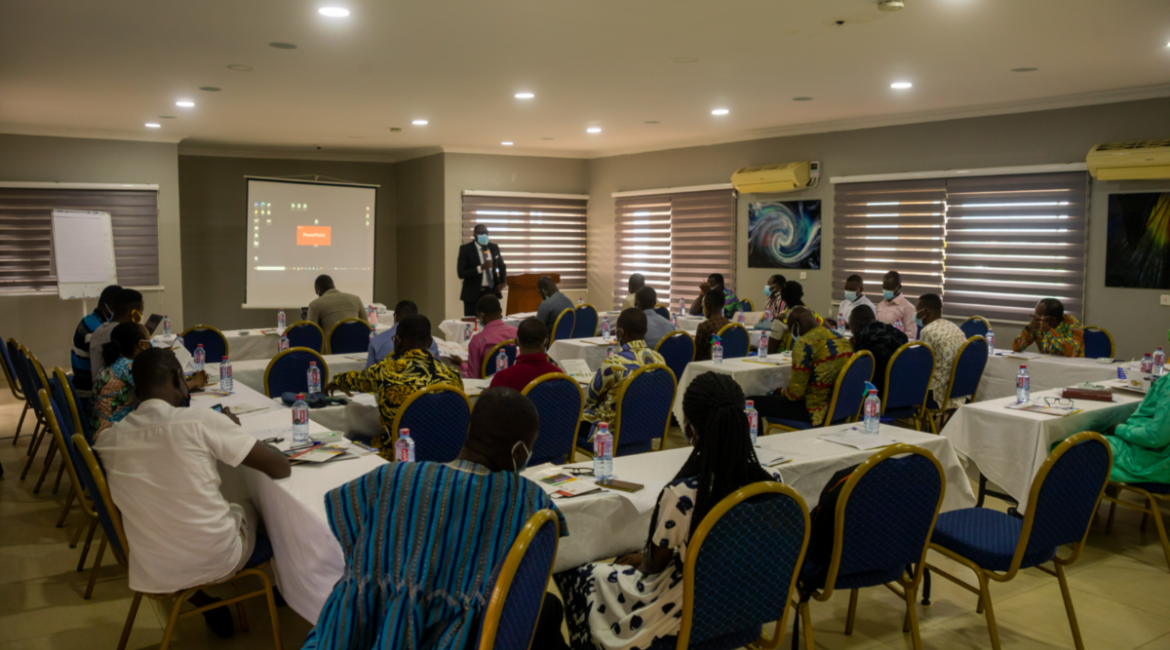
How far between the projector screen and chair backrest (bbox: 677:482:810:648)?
10.7 metres

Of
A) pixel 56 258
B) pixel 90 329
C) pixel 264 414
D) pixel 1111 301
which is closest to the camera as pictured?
pixel 264 414

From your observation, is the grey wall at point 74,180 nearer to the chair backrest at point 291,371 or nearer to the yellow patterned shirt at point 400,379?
the chair backrest at point 291,371

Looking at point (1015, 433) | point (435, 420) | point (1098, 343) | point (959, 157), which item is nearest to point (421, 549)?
point (435, 420)

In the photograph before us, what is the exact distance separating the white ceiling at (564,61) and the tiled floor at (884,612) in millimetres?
3120

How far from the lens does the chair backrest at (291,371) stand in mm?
5176

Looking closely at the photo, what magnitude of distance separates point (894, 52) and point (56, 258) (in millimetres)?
9504

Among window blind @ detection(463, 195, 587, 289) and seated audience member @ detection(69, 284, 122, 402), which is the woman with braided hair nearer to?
seated audience member @ detection(69, 284, 122, 402)

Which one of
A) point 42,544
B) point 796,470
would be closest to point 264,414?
point 42,544

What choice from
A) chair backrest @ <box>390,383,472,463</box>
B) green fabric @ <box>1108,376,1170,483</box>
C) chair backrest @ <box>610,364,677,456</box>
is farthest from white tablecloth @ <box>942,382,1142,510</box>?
chair backrest @ <box>390,383,472,463</box>

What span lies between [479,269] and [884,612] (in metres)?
8.30

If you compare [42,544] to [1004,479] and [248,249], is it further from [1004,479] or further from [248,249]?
[248,249]

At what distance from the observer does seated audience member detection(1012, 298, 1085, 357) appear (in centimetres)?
641

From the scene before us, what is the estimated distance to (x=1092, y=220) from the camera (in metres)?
7.74

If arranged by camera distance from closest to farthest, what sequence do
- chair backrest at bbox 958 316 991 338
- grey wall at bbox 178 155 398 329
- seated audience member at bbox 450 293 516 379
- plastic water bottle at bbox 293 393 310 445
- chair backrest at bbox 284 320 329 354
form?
plastic water bottle at bbox 293 393 310 445 → seated audience member at bbox 450 293 516 379 → chair backrest at bbox 284 320 329 354 → chair backrest at bbox 958 316 991 338 → grey wall at bbox 178 155 398 329
